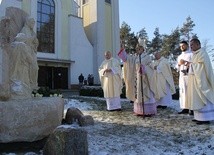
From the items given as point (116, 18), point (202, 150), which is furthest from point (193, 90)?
point (116, 18)

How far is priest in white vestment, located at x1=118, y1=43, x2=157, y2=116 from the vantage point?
31.3ft

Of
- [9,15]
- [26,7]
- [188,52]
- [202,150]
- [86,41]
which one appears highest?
[26,7]

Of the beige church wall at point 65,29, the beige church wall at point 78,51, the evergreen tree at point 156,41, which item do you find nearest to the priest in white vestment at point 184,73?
the beige church wall at point 78,51

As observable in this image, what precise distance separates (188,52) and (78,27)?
26412mm

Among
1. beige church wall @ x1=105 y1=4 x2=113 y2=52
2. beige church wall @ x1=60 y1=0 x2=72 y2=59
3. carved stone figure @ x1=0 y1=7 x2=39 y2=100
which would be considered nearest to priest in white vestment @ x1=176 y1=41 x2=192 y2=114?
carved stone figure @ x1=0 y1=7 x2=39 y2=100

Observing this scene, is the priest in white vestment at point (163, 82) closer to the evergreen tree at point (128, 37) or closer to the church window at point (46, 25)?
the church window at point (46, 25)

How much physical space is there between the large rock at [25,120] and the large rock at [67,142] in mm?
700

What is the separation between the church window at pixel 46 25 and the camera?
32062 mm

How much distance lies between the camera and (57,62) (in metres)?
33.5

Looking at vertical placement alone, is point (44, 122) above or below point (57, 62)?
below

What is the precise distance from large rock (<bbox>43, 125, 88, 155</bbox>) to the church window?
1073 inches

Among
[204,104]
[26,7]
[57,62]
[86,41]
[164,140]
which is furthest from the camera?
[86,41]

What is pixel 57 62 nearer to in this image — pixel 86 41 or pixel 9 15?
pixel 86 41

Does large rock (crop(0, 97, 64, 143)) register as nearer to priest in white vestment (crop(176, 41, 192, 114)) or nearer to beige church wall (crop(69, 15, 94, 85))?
priest in white vestment (crop(176, 41, 192, 114))
